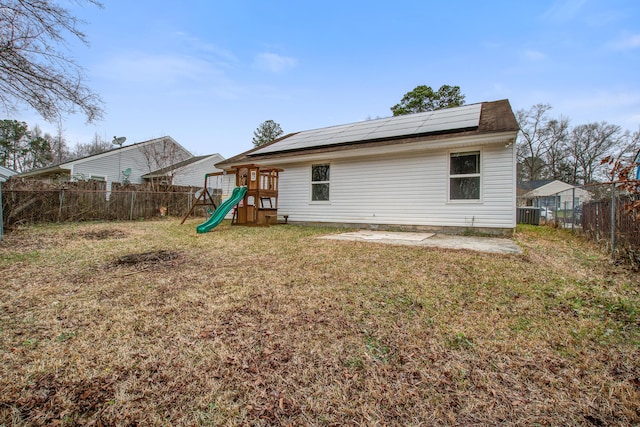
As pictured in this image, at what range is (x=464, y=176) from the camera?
24.6ft

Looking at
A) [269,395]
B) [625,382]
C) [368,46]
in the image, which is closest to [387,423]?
[269,395]

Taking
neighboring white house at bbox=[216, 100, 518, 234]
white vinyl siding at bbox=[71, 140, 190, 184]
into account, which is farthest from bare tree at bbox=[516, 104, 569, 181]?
white vinyl siding at bbox=[71, 140, 190, 184]

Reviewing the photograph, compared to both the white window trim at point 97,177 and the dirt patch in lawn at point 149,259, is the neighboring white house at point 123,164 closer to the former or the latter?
the white window trim at point 97,177

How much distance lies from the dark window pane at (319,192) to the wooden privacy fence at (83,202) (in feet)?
25.4

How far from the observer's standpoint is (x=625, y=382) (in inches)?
65.0

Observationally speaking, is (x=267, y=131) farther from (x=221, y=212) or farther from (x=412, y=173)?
(x=412, y=173)

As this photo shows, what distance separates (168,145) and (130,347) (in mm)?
22975

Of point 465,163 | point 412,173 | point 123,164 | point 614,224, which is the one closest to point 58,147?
point 123,164

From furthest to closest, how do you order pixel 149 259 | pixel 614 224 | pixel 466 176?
pixel 466 176
pixel 614 224
pixel 149 259

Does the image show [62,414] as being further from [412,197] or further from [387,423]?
[412,197]

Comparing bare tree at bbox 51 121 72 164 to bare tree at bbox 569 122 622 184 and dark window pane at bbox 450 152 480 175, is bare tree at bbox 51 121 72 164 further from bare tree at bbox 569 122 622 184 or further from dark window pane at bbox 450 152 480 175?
bare tree at bbox 569 122 622 184

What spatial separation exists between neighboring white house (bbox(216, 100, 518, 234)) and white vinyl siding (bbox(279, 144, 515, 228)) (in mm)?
22

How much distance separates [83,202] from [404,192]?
1158 centimetres

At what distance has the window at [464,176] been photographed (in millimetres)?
7375
